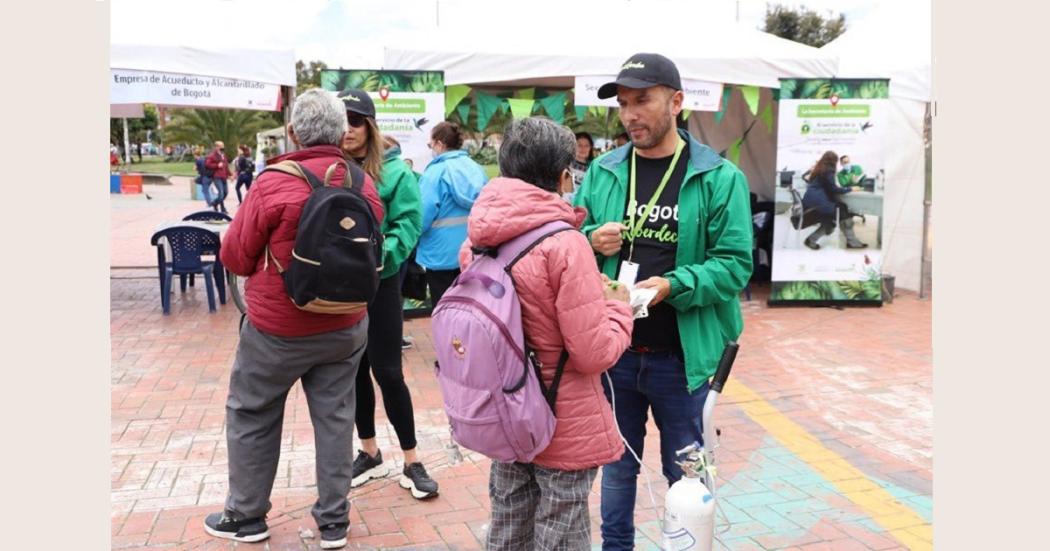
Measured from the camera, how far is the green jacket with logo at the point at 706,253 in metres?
2.75

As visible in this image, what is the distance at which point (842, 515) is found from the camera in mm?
3961

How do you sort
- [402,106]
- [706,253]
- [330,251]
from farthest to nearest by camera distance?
1. [402,106]
2. [330,251]
3. [706,253]

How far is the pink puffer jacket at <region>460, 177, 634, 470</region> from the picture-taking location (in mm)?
2312

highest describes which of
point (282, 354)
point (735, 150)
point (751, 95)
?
point (751, 95)

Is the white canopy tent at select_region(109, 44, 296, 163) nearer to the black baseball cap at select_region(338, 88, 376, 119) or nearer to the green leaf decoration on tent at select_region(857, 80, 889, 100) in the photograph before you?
the black baseball cap at select_region(338, 88, 376, 119)

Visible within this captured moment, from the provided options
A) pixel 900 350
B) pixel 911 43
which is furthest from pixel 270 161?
pixel 911 43

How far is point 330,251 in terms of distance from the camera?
3.04 meters

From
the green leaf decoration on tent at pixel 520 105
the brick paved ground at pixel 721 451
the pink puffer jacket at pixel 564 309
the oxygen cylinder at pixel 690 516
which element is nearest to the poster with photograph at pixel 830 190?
the brick paved ground at pixel 721 451

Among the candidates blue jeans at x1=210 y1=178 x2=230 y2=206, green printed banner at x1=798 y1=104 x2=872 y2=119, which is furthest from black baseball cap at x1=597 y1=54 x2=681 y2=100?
blue jeans at x1=210 y1=178 x2=230 y2=206

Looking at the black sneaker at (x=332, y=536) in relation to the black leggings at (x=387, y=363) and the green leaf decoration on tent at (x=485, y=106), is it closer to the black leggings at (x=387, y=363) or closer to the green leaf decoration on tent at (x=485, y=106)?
the black leggings at (x=387, y=363)

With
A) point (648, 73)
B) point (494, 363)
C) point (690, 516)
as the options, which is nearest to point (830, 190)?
point (648, 73)

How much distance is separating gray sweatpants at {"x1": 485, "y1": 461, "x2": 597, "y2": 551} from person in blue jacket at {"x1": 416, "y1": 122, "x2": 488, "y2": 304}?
355 centimetres

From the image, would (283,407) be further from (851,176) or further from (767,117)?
(767,117)

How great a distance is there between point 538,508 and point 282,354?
1283mm
